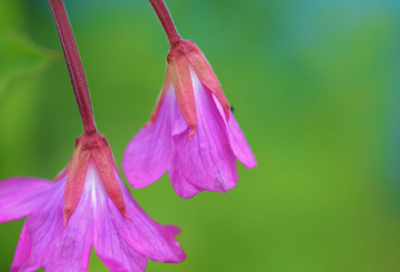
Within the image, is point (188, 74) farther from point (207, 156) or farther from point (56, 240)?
point (56, 240)

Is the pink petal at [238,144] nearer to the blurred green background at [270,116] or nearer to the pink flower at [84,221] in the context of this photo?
the pink flower at [84,221]

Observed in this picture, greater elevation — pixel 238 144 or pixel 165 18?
pixel 165 18

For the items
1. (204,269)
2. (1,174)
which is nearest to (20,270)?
(1,174)

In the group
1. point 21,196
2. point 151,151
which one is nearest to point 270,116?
point 151,151

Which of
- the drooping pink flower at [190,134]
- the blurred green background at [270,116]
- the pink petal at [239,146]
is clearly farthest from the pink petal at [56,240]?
the blurred green background at [270,116]

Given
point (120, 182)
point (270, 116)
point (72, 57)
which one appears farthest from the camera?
point (270, 116)

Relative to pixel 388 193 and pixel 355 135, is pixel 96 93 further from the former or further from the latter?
pixel 388 193
